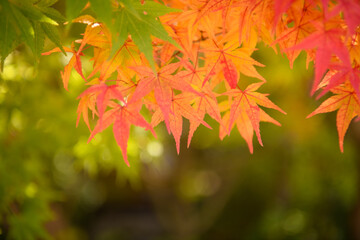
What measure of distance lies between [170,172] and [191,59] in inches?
147

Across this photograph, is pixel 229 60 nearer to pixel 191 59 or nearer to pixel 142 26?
pixel 191 59

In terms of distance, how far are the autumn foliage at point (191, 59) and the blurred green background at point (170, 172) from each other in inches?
45.7

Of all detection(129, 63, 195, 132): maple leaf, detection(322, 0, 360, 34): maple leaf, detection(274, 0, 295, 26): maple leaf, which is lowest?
detection(129, 63, 195, 132): maple leaf

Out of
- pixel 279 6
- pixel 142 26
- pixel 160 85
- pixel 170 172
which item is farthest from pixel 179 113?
pixel 170 172

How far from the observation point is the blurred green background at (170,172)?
1957mm

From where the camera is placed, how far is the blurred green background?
6.42ft

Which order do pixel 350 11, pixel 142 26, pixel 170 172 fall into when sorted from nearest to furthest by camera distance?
pixel 350 11, pixel 142 26, pixel 170 172

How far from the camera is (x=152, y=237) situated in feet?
18.5

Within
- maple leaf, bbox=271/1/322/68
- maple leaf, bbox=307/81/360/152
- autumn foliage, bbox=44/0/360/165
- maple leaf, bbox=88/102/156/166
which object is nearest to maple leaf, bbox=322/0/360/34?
autumn foliage, bbox=44/0/360/165

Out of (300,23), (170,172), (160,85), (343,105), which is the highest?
(300,23)

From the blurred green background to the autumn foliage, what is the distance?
45.7 inches

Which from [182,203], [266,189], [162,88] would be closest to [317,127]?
[266,189]

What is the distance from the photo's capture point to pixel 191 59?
90cm

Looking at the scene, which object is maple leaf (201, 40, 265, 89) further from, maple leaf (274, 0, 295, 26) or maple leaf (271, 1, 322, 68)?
maple leaf (274, 0, 295, 26)
